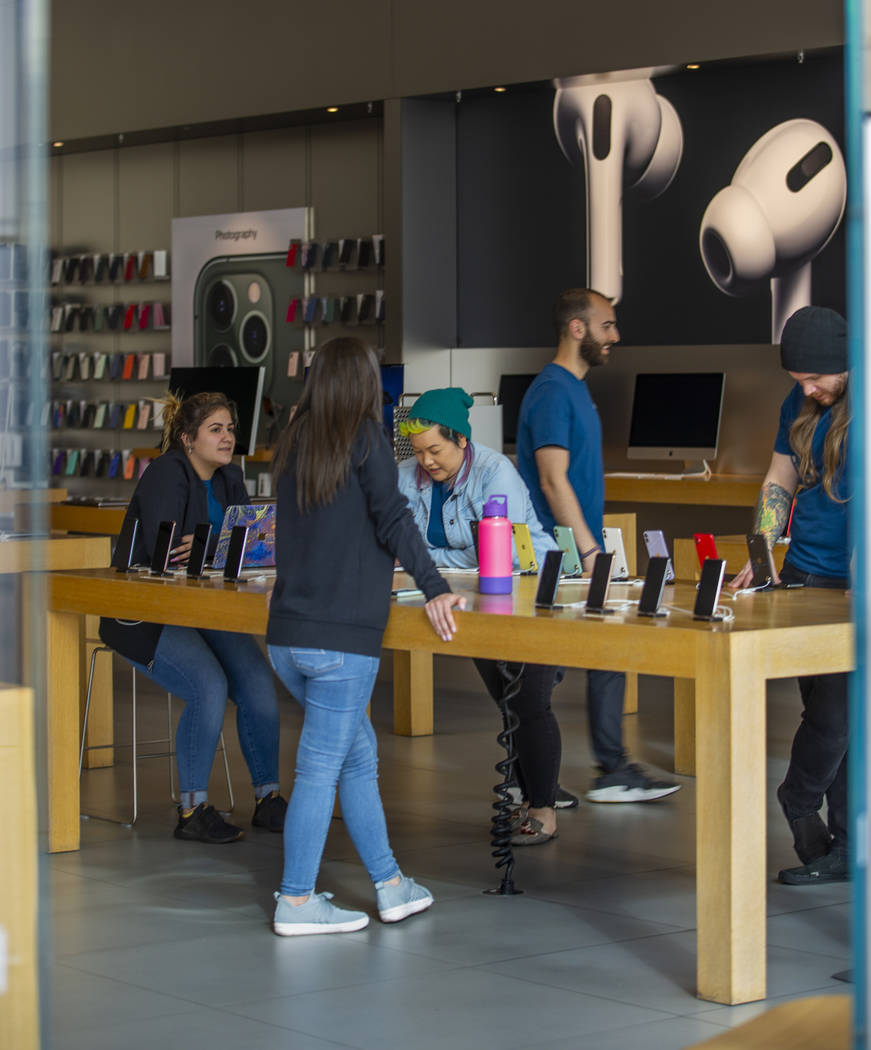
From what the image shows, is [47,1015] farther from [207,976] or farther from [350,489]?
[350,489]

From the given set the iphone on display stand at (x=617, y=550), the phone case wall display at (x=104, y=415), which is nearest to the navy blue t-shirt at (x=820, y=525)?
the iphone on display stand at (x=617, y=550)

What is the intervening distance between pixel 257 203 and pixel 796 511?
7491 mm

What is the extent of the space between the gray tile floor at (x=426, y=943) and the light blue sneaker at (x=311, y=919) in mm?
37

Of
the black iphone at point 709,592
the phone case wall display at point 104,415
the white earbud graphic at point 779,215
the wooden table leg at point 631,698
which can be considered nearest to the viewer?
the black iphone at point 709,592

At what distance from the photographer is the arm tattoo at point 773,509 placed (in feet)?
15.1

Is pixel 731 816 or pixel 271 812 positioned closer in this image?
pixel 731 816

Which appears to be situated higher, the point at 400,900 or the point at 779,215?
the point at 779,215

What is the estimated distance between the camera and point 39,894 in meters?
2.03

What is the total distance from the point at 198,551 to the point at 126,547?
425mm

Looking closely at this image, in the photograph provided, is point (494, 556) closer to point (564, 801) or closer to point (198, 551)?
point (198, 551)

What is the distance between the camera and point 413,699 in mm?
6859

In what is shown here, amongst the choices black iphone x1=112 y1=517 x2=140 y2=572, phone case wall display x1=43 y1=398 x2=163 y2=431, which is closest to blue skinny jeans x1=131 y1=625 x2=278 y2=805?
black iphone x1=112 y1=517 x2=140 y2=572

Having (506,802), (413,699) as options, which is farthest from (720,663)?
(413,699)

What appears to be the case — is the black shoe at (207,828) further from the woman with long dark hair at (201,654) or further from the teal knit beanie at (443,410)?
the teal knit beanie at (443,410)
